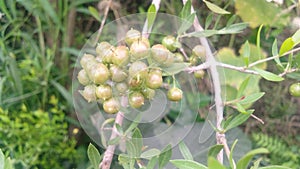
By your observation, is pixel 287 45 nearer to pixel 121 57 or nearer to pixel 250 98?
pixel 250 98

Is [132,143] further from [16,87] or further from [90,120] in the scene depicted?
[16,87]

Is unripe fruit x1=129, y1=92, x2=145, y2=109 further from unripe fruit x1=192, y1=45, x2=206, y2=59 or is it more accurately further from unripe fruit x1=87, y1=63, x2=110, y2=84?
unripe fruit x1=192, y1=45, x2=206, y2=59

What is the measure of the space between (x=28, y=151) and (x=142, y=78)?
0.80 m

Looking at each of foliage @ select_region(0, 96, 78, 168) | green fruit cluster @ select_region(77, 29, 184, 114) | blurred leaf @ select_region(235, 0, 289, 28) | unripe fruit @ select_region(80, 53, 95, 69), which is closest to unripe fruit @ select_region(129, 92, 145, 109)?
green fruit cluster @ select_region(77, 29, 184, 114)

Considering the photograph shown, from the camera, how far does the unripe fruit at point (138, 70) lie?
28.2 inches

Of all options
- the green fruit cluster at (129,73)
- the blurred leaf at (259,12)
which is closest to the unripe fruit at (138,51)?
the green fruit cluster at (129,73)

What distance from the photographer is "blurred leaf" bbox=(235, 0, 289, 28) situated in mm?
1436

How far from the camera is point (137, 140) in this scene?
2.62ft

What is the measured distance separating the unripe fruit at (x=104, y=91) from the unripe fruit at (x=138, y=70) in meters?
0.05

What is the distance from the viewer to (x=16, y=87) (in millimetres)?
1497

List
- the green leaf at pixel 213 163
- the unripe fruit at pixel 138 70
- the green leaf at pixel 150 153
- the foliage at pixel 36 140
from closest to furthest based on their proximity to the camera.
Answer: the green leaf at pixel 213 163, the unripe fruit at pixel 138 70, the green leaf at pixel 150 153, the foliage at pixel 36 140

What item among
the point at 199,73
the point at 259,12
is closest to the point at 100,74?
the point at 199,73

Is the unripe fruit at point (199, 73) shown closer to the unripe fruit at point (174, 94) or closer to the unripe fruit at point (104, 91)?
the unripe fruit at point (174, 94)

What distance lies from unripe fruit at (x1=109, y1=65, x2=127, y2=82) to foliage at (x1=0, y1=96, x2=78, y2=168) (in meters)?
0.62
